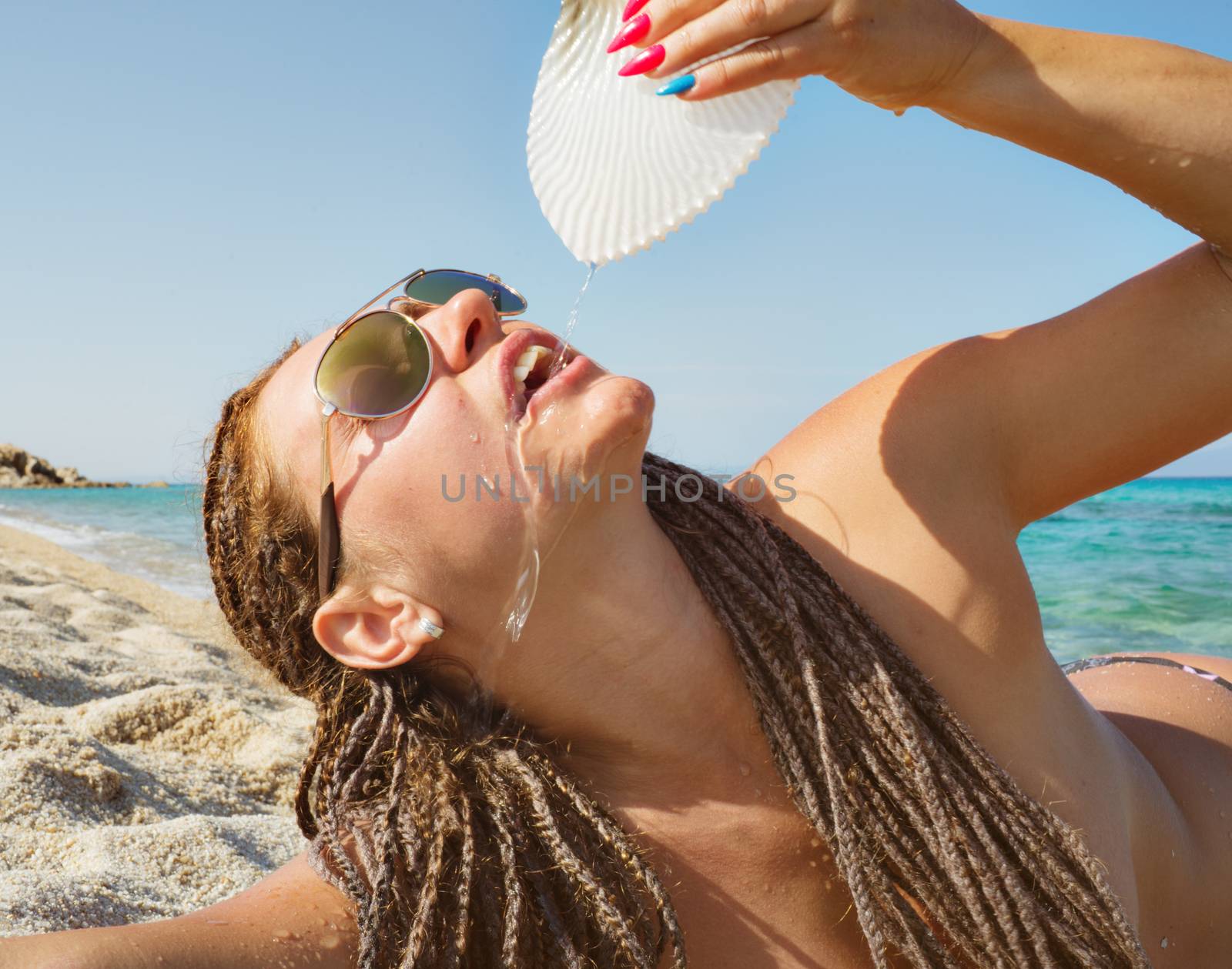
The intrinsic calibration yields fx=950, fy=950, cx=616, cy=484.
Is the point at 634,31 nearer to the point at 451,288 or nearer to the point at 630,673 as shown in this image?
the point at 451,288

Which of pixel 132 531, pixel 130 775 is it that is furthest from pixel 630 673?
pixel 132 531

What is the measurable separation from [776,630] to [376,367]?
3.31ft

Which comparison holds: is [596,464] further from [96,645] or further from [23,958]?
[96,645]

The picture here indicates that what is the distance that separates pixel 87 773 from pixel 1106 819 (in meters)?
2.75

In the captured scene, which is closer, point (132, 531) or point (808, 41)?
point (808, 41)

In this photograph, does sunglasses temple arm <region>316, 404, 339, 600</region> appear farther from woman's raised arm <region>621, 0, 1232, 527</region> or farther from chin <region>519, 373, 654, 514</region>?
woman's raised arm <region>621, 0, 1232, 527</region>

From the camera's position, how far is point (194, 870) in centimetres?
250

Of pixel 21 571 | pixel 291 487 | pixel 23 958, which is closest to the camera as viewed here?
pixel 23 958

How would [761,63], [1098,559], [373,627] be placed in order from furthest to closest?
1. [1098,559]
2. [373,627]
3. [761,63]

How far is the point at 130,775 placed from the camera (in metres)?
3.03

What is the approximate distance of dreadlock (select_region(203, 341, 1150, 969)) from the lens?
1719 millimetres

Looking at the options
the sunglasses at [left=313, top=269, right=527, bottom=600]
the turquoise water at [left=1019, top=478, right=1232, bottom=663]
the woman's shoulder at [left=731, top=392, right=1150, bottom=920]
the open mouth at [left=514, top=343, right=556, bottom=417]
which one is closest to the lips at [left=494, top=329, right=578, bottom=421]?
the open mouth at [left=514, top=343, right=556, bottom=417]

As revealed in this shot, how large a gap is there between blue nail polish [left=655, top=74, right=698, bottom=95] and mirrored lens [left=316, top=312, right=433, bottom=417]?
0.71 m

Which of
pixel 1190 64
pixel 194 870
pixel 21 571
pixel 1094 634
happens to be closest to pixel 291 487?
pixel 194 870
